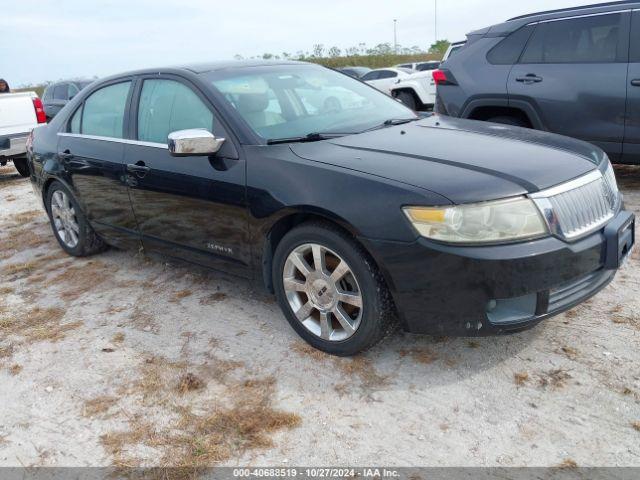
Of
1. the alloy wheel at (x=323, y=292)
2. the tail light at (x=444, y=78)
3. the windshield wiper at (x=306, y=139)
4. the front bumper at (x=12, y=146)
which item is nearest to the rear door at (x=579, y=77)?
the tail light at (x=444, y=78)

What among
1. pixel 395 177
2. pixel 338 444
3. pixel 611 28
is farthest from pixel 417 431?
pixel 611 28

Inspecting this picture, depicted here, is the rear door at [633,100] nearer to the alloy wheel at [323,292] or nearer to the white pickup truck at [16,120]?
the alloy wheel at [323,292]

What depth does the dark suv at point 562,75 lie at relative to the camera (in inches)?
200

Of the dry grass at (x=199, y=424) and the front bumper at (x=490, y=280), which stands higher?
the front bumper at (x=490, y=280)

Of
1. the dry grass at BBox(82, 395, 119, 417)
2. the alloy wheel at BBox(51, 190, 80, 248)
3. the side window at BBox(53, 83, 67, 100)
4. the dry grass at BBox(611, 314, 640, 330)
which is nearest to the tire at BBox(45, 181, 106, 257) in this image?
the alloy wheel at BBox(51, 190, 80, 248)

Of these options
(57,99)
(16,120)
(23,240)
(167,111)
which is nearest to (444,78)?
(167,111)

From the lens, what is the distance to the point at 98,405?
2.77 meters

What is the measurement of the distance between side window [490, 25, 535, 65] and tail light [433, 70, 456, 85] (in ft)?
1.42

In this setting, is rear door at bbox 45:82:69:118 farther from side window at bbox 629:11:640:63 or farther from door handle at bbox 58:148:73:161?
side window at bbox 629:11:640:63

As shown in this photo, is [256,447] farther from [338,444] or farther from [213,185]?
[213,185]

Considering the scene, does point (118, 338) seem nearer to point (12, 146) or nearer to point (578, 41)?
point (578, 41)

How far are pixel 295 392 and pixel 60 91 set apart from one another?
14.5m

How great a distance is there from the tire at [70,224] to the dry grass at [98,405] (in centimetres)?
A: 226

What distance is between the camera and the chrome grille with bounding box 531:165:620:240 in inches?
98.3
